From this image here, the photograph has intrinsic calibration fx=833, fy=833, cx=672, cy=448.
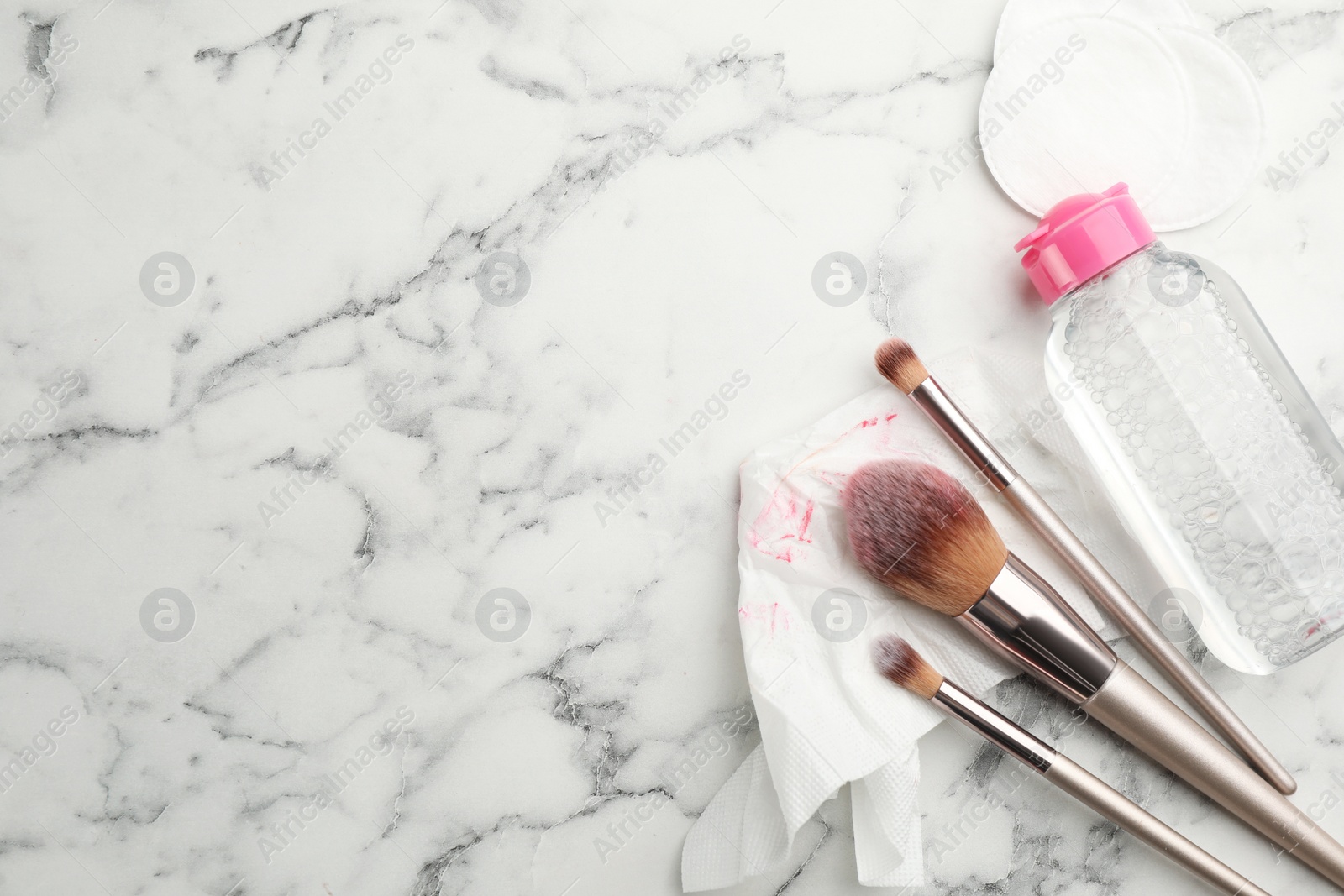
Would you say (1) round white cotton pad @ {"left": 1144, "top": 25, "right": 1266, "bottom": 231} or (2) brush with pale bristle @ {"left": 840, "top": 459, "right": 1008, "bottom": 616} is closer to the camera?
(2) brush with pale bristle @ {"left": 840, "top": 459, "right": 1008, "bottom": 616}

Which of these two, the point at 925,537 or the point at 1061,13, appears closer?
the point at 925,537

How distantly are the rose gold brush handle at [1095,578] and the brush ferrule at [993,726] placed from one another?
0.12 metres

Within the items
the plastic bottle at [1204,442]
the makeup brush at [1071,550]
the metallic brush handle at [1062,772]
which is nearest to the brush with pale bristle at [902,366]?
the makeup brush at [1071,550]

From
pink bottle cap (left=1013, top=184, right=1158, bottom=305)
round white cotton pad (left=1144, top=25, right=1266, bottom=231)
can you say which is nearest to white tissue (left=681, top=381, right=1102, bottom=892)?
pink bottle cap (left=1013, top=184, right=1158, bottom=305)

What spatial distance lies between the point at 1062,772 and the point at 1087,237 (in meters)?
0.40

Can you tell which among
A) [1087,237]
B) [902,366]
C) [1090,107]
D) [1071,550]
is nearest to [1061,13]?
[1090,107]

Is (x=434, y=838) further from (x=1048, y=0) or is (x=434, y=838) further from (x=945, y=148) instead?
(x=1048, y=0)

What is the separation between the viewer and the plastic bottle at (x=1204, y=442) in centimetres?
65

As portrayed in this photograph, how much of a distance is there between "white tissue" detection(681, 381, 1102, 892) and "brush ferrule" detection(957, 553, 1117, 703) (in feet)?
0.12

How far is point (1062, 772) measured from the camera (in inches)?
25.0

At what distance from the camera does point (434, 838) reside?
0.67 m

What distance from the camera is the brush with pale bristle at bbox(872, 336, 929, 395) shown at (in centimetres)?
67

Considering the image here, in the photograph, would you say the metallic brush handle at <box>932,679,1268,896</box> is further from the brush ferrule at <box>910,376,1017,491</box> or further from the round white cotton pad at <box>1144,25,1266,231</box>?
the round white cotton pad at <box>1144,25,1266,231</box>

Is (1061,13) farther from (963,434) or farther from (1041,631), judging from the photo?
(1041,631)
